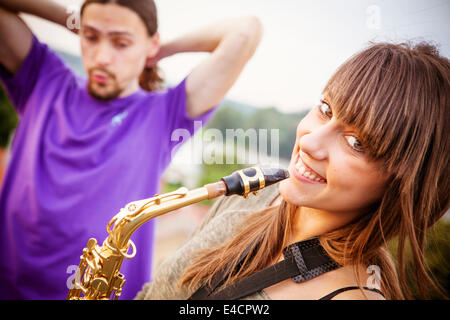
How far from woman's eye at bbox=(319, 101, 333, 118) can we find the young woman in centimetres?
1

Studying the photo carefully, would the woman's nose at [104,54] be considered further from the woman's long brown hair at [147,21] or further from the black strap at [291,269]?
the black strap at [291,269]

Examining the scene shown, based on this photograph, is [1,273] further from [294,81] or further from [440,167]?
[440,167]

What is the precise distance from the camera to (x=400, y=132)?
842mm

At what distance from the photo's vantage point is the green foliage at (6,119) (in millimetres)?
3195

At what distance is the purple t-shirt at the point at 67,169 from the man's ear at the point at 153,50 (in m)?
0.18

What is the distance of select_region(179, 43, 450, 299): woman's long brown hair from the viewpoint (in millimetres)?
841

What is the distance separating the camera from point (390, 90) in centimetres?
85

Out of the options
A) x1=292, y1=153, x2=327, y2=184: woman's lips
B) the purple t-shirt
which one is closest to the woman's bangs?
x1=292, y1=153, x2=327, y2=184: woman's lips

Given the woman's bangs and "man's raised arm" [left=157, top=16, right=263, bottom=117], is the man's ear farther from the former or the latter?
the woman's bangs

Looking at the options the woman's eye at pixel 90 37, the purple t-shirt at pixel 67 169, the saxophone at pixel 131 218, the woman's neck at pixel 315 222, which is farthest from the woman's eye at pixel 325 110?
the woman's eye at pixel 90 37

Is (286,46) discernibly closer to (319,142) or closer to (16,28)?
(319,142)

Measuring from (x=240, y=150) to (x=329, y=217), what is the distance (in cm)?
94
